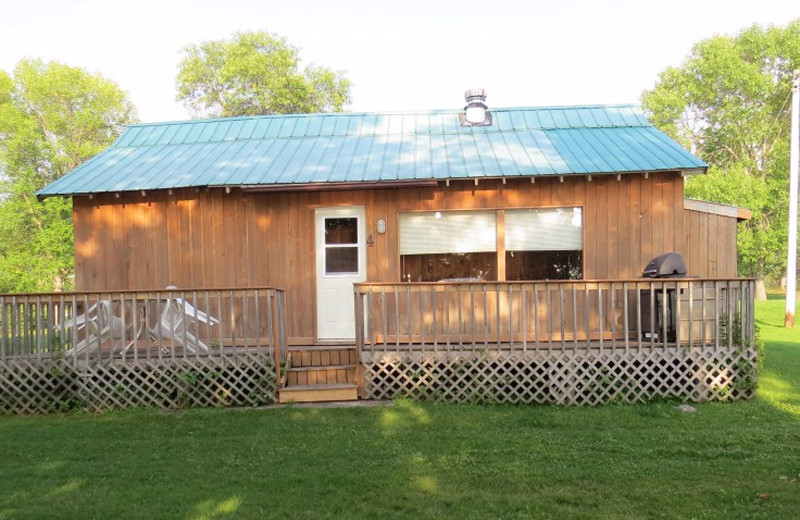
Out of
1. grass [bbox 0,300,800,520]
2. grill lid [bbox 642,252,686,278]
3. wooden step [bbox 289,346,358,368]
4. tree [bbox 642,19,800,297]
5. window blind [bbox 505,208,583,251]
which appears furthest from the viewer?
tree [bbox 642,19,800,297]

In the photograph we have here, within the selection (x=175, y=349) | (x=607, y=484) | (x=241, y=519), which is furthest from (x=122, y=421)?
(x=607, y=484)

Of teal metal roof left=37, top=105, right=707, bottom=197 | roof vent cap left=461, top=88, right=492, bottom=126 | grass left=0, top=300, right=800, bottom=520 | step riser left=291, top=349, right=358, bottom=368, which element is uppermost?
roof vent cap left=461, top=88, right=492, bottom=126

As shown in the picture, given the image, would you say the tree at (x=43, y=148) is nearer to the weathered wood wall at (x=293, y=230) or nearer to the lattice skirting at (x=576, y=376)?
the weathered wood wall at (x=293, y=230)

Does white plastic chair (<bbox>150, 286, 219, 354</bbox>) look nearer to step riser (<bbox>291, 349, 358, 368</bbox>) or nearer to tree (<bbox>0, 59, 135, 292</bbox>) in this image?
step riser (<bbox>291, 349, 358, 368</bbox>)

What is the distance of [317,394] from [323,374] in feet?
1.37

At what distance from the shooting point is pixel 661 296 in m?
7.23

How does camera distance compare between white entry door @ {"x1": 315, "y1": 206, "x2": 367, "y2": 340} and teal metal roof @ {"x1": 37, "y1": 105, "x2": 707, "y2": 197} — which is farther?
white entry door @ {"x1": 315, "y1": 206, "x2": 367, "y2": 340}

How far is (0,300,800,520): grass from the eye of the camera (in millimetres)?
3746

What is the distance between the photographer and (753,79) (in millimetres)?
31469

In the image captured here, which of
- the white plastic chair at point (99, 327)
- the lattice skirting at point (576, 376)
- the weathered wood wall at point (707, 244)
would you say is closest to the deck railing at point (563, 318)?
the lattice skirting at point (576, 376)

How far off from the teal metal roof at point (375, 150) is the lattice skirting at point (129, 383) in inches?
109

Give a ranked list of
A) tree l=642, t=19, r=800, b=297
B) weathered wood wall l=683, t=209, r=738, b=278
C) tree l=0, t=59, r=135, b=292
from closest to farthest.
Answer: weathered wood wall l=683, t=209, r=738, b=278 → tree l=0, t=59, r=135, b=292 → tree l=642, t=19, r=800, b=297

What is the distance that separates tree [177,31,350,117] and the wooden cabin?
23.4m

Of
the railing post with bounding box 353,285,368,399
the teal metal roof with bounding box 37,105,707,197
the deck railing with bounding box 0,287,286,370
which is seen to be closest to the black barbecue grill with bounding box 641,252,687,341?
the teal metal roof with bounding box 37,105,707,197
